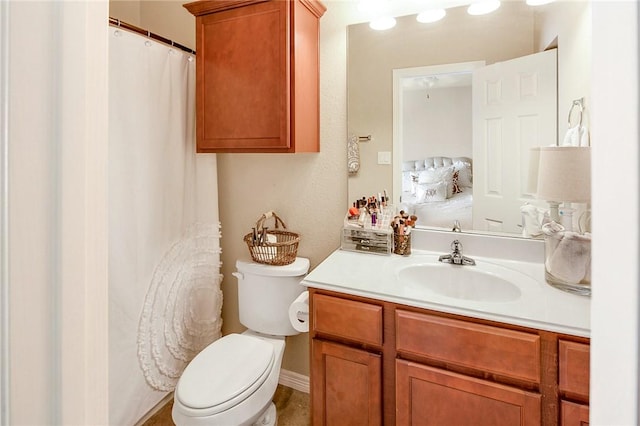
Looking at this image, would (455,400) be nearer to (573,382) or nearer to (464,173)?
(573,382)

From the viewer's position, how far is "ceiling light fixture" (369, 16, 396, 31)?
5.74 ft

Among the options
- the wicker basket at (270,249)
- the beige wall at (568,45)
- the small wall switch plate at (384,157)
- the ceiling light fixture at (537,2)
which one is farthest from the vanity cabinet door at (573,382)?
the ceiling light fixture at (537,2)

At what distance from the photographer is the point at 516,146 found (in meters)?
1.57

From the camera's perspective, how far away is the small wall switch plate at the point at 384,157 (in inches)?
71.2

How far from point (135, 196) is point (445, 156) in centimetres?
144

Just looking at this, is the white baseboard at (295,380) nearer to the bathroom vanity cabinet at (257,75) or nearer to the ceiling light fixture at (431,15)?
the bathroom vanity cabinet at (257,75)

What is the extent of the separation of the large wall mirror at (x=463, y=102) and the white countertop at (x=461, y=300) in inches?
9.6

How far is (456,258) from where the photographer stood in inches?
61.7

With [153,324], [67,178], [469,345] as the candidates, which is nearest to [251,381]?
[153,324]

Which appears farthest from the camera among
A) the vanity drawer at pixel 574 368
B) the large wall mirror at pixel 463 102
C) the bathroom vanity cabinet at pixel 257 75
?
the bathroom vanity cabinet at pixel 257 75

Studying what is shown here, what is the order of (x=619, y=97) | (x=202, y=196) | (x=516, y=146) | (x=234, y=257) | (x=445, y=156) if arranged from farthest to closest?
(x=234, y=257), (x=202, y=196), (x=445, y=156), (x=516, y=146), (x=619, y=97)

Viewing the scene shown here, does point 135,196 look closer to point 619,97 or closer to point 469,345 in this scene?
point 469,345

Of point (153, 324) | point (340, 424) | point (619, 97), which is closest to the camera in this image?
point (619, 97)

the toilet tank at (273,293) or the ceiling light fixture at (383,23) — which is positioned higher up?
the ceiling light fixture at (383,23)
